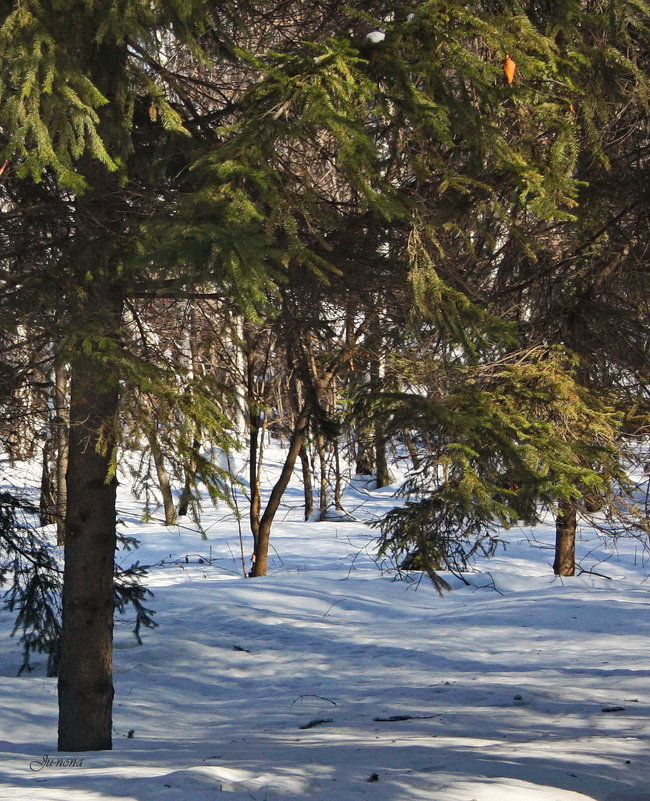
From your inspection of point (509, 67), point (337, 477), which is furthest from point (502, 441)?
point (337, 477)

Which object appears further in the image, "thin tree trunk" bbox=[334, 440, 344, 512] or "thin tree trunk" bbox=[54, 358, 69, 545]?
"thin tree trunk" bbox=[334, 440, 344, 512]

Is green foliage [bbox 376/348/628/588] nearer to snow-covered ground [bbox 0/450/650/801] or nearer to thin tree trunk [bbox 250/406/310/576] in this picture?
snow-covered ground [bbox 0/450/650/801]

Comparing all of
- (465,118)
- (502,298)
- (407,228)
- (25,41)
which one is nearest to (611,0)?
(465,118)

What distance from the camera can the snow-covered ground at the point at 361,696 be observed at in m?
4.57

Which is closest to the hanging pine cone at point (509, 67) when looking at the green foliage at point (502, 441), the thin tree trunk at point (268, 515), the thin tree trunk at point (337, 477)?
the green foliage at point (502, 441)

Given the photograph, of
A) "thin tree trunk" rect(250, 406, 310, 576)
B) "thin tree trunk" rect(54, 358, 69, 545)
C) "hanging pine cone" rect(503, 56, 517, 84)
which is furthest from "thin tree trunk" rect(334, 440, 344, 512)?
"hanging pine cone" rect(503, 56, 517, 84)

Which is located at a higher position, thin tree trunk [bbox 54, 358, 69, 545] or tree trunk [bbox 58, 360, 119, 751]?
thin tree trunk [bbox 54, 358, 69, 545]

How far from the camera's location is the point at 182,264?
414 cm

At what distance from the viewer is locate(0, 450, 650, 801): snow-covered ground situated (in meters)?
4.57

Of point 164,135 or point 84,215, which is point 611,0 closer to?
point 164,135

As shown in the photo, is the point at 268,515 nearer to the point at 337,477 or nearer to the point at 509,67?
the point at 337,477

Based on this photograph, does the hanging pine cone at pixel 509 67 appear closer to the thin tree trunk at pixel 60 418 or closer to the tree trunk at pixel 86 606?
the thin tree trunk at pixel 60 418

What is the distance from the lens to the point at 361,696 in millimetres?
8180

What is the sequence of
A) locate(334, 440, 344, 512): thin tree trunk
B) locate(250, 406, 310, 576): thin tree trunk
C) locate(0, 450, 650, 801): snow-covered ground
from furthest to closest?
locate(250, 406, 310, 576): thin tree trunk < locate(334, 440, 344, 512): thin tree trunk < locate(0, 450, 650, 801): snow-covered ground
